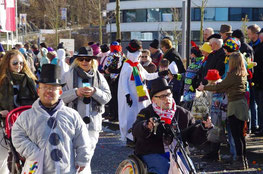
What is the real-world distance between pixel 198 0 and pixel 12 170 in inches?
2351

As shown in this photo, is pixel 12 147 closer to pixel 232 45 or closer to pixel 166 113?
pixel 166 113

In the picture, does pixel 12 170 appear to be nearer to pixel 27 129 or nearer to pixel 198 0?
pixel 27 129

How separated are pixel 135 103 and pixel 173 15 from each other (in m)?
54.9

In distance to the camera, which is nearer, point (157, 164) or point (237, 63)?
point (157, 164)

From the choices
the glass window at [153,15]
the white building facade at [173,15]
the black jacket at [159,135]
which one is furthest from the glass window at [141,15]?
the black jacket at [159,135]

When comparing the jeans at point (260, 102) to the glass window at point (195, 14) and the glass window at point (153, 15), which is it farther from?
the glass window at point (153, 15)

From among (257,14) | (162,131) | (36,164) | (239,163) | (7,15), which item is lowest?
(239,163)

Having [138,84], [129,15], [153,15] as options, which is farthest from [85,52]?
[129,15]

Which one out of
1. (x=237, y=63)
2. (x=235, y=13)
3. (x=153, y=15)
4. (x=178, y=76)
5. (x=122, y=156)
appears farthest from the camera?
(x=153, y=15)

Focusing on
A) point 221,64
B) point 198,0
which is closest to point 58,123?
point 221,64

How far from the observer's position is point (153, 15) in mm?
68125

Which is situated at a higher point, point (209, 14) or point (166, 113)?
point (209, 14)

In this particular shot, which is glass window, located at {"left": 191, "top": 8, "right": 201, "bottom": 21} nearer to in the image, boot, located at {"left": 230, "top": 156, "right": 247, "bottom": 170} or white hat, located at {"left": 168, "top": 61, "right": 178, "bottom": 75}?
white hat, located at {"left": 168, "top": 61, "right": 178, "bottom": 75}

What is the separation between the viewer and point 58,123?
14.2ft
